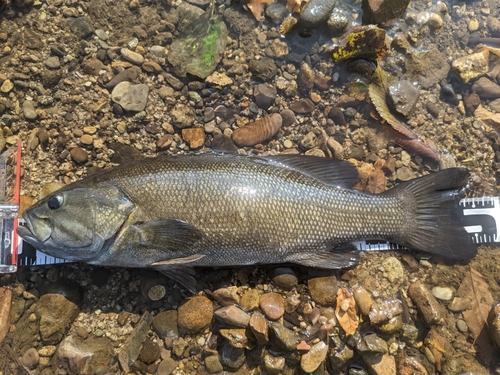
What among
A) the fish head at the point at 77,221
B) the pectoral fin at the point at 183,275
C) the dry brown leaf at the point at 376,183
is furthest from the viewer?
the dry brown leaf at the point at 376,183

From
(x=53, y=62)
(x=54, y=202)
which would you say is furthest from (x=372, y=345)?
(x=53, y=62)

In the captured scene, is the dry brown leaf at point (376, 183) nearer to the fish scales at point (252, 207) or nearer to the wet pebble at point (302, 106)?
the fish scales at point (252, 207)

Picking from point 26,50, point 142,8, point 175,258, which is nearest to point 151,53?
point 142,8

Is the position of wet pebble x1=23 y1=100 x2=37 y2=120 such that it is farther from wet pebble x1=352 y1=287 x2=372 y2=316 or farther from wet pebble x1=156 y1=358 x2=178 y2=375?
wet pebble x1=352 y1=287 x2=372 y2=316

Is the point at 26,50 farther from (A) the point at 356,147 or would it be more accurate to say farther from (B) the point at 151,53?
(A) the point at 356,147

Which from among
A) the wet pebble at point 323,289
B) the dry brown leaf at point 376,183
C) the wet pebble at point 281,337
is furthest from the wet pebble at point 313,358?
the dry brown leaf at point 376,183
